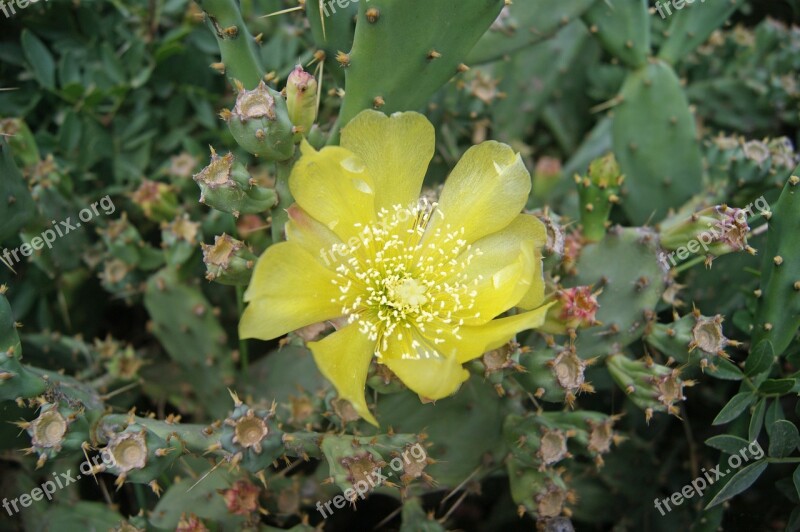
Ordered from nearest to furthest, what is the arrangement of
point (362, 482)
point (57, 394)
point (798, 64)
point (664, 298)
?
point (362, 482), point (57, 394), point (664, 298), point (798, 64)

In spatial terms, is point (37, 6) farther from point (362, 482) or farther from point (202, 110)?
point (362, 482)

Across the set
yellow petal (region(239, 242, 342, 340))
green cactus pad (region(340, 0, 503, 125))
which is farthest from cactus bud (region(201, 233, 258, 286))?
green cactus pad (region(340, 0, 503, 125))

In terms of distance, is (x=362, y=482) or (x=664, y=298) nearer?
(x=362, y=482)

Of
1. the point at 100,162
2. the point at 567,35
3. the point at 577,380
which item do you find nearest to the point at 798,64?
the point at 567,35

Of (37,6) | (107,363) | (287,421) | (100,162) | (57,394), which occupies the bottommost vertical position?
(287,421)

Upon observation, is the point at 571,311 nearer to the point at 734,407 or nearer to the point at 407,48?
the point at 734,407

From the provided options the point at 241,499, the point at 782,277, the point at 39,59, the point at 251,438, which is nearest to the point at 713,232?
the point at 782,277
